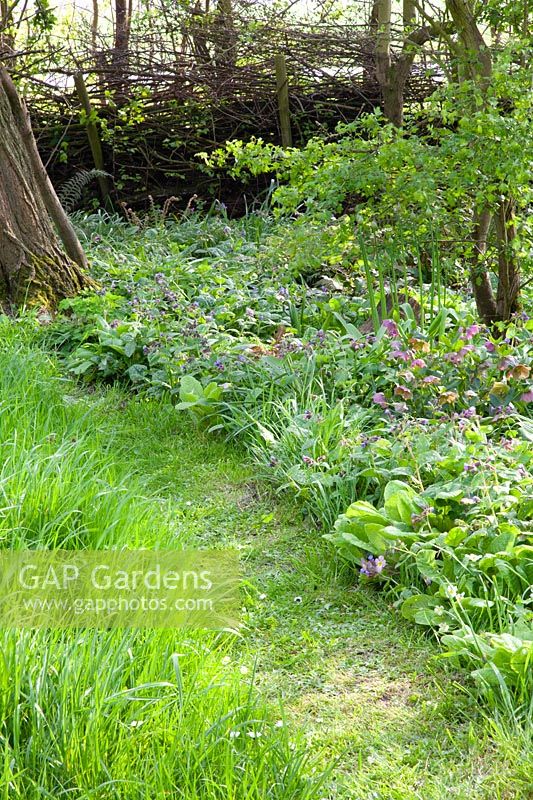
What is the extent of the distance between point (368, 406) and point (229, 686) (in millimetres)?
2178

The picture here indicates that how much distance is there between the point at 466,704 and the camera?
2258 mm

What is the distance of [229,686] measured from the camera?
85.4 inches

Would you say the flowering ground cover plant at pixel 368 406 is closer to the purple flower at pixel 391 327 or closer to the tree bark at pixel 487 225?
the purple flower at pixel 391 327

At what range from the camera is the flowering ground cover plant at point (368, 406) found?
102 inches

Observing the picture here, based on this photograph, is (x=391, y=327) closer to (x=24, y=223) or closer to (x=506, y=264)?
(x=506, y=264)

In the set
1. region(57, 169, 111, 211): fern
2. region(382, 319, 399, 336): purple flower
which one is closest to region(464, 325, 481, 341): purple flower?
region(382, 319, 399, 336): purple flower

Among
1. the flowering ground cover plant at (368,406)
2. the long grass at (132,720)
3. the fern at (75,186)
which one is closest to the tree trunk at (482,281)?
the flowering ground cover plant at (368,406)

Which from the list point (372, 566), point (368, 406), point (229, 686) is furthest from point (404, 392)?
point (229, 686)

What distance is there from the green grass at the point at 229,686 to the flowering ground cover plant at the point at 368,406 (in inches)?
5.7

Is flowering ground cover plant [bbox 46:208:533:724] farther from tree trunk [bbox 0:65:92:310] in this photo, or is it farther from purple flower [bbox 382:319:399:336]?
tree trunk [bbox 0:65:92:310]

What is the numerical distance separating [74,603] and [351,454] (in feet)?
4.42

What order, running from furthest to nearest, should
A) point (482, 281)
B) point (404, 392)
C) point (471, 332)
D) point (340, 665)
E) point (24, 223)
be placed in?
point (24, 223) → point (482, 281) → point (471, 332) → point (404, 392) → point (340, 665)

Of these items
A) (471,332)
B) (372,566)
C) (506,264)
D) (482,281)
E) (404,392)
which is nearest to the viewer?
(372,566)

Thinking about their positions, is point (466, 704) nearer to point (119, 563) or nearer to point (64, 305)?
point (119, 563)
